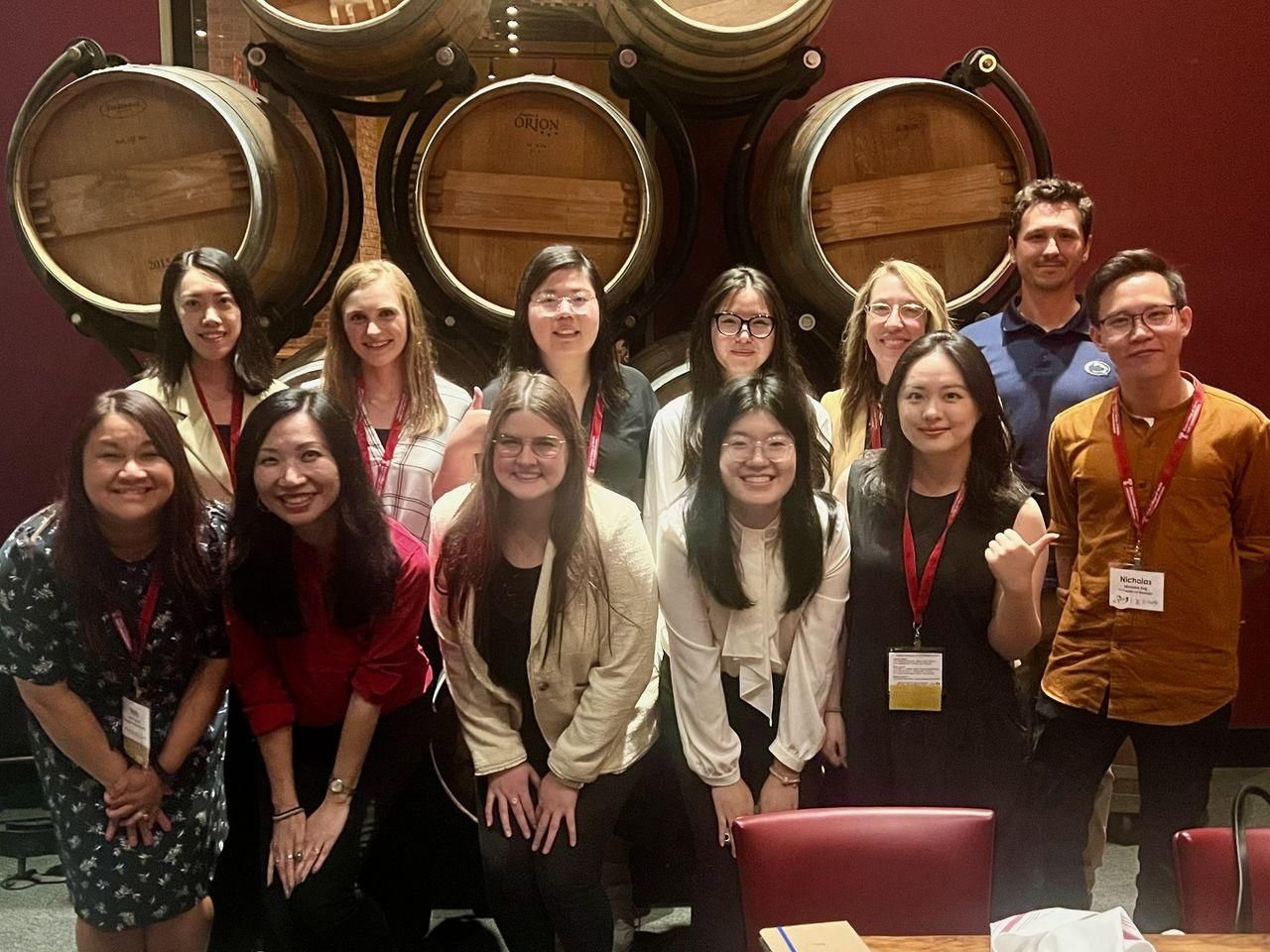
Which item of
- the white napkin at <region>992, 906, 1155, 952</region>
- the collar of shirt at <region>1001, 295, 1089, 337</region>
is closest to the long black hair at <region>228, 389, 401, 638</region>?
the white napkin at <region>992, 906, 1155, 952</region>

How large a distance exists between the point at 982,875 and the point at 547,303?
1518 millimetres

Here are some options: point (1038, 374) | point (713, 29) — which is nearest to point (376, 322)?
point (713, 29)

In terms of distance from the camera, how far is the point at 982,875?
1.43 meters

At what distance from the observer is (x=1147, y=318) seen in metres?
1.99

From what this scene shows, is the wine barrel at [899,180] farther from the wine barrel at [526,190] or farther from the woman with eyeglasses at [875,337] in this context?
the wine barrel at [526,190]

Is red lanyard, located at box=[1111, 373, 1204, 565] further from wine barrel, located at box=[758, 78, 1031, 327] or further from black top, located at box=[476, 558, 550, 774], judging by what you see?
black top, located at box=[476, 558, 550, 774]

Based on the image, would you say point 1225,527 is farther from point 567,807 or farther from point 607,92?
point 607,92

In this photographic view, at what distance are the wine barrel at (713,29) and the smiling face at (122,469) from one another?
61.9 inches

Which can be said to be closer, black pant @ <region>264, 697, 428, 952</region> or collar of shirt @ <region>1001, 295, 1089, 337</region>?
black pant @ <region>264, 697, 428, 952</region>

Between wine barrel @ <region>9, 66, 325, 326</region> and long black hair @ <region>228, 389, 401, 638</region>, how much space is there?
0.77 metres

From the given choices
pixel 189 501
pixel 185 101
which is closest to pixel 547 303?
pixel 189 501

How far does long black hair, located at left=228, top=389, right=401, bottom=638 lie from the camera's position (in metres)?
1.94

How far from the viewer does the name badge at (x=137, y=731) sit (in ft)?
6.35

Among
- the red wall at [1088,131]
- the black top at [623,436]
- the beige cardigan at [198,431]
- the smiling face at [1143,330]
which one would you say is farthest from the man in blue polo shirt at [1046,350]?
the beige cardigan at [198,431]
